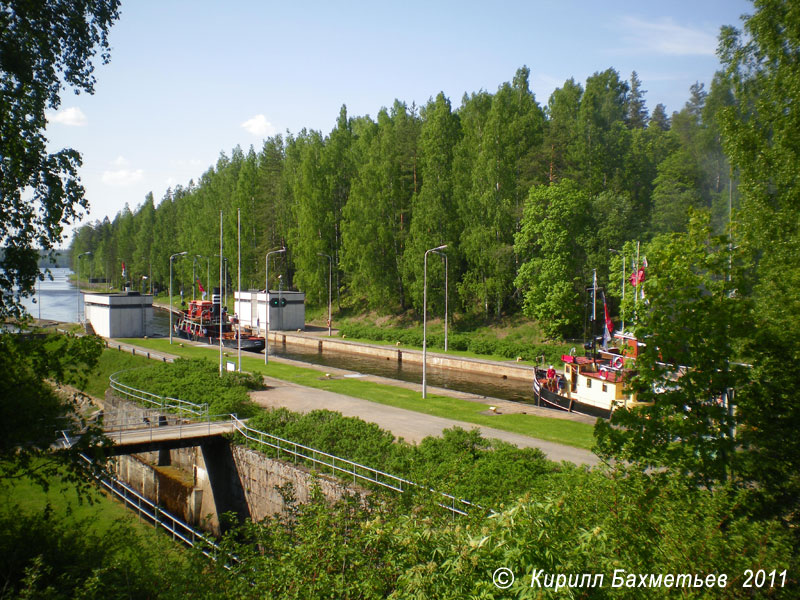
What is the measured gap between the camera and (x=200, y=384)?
25.7 m

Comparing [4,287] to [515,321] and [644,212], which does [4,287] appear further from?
[644,212]

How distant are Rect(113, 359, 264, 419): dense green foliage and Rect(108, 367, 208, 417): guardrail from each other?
1.11 feet

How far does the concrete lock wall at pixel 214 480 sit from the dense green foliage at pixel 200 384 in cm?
164

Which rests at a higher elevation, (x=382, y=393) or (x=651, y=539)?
(x=651, y=539)

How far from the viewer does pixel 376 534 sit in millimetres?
7305

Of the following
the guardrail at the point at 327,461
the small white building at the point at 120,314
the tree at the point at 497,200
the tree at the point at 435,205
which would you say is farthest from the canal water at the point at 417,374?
the guardrail at the point at 327,461

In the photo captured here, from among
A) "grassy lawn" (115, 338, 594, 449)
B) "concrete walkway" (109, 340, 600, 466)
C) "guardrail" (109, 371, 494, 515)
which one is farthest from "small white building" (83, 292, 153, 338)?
"guardrail" (109, 371, 494, 515)

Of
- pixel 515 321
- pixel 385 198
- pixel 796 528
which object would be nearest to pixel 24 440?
pixel 796 528

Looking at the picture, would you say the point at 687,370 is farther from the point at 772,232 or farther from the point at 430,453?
the point at 430,453

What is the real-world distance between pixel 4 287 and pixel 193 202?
102m

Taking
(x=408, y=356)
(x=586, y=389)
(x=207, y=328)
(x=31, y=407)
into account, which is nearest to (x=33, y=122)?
(x=31, y=407)

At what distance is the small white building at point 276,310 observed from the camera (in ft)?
198

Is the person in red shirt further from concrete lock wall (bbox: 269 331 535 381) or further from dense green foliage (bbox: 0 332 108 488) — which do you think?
dense green foliage (bbox: 0 332 108 488)

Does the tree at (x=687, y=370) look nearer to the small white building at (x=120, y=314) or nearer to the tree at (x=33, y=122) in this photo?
the tree at (x=33, y=122)
